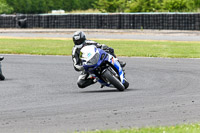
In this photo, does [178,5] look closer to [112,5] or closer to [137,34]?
[112,5]

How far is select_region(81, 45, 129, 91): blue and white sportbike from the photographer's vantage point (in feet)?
36.2

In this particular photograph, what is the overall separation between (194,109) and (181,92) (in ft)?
7.32

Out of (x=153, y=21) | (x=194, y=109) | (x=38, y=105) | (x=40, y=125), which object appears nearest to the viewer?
(x=40, y=125)

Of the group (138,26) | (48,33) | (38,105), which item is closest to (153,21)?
(138,26)

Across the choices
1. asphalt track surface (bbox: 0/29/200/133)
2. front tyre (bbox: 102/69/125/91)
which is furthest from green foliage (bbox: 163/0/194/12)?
front tyre (bbox: 102/69/125/91)

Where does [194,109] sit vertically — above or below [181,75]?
above

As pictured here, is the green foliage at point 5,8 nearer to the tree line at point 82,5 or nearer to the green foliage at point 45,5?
the tree line at point 82,5

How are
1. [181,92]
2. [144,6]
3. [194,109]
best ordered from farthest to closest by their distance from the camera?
[144,6]
[181,92]
[194,109]

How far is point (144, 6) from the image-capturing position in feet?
160

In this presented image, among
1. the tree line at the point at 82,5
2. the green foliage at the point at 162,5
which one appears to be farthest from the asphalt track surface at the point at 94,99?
the tree line at the point at 82,5

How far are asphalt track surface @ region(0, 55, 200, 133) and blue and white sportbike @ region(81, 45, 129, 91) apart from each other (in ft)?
0.91

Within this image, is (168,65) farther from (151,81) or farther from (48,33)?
(48,33)

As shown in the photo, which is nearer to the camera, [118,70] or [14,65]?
[118,70]

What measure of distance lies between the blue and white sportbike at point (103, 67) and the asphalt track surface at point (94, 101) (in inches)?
10.9
